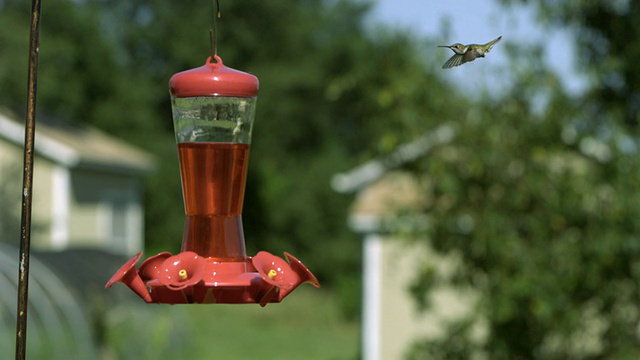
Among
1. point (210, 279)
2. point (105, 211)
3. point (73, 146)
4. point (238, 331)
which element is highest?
point (73, 146)

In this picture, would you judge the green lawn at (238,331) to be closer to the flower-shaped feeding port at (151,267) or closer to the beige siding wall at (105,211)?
the beige siding wall at (105,211)

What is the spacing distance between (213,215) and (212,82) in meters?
0.38

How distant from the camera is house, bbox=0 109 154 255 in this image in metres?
19.0

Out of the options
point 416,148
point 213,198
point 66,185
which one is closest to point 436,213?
point 416,148

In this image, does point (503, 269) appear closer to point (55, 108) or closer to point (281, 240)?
point (55, 108)

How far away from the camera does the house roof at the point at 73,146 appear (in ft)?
61.5

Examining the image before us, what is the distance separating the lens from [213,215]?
296 cm

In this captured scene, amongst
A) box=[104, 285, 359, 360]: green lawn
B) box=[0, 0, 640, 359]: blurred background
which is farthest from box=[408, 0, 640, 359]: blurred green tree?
box=[104, 285, 359, 360]: green lawn

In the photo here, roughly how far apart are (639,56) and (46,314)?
765cm

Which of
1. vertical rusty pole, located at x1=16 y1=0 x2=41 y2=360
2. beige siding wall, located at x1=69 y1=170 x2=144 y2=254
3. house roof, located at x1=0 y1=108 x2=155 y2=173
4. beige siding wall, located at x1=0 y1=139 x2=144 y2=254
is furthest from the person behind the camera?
beige siding wall, located at x1=69 y1=170 x2=144 y2=254

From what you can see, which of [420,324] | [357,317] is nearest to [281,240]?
[357,317]

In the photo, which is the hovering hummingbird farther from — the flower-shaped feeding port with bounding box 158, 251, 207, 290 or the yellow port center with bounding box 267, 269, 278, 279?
the flower-shaped feeding port with bounding box 158, 251, 207, 290

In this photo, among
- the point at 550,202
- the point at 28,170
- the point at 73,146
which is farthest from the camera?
the point at 73,146

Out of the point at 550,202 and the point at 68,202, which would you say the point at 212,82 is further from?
the point at 68,202
